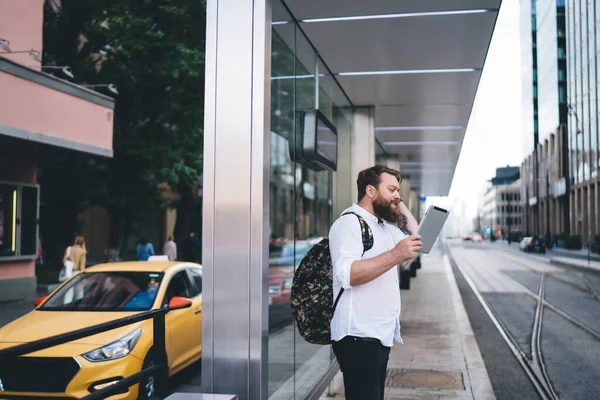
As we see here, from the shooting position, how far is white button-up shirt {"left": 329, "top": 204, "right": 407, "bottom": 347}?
3.07 meters

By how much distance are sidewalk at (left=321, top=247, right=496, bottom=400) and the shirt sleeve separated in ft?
11.1

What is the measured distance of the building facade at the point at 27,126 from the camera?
14555 millimetres

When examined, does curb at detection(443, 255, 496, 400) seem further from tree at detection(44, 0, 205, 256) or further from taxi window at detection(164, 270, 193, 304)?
tree at detection(44, 0, 205, 256)

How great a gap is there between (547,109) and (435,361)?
78947 millimetres

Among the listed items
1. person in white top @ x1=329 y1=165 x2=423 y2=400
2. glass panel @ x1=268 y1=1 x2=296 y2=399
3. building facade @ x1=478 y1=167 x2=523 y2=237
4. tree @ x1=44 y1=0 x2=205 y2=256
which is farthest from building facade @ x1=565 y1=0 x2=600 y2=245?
building facade @ x1=478 y1=167 x2=523 y2=237

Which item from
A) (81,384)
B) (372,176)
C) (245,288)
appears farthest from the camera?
(81,384)

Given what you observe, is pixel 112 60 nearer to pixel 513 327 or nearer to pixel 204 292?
pixel 513 327

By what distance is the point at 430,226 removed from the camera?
3.23 meters

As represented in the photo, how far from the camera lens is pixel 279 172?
4.71m

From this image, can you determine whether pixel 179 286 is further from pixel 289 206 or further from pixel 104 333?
pixel 289 206

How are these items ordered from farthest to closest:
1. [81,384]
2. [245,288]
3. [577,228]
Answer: [577,228], [81,384], [245,288]

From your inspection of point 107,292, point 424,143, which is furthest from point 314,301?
point 424,143

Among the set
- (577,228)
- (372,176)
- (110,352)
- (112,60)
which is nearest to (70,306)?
(110,352)

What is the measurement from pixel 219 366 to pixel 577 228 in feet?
226
